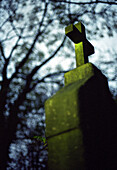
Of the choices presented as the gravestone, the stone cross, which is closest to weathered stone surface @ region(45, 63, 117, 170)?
the gravestone

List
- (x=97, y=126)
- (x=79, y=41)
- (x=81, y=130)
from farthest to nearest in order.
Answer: (x=79, y=41) < (x=97, y=126) < (x=81, y=130)

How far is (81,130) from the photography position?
46.8 inches

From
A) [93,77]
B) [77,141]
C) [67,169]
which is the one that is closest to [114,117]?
[93,77]

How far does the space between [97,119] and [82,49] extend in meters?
1.22

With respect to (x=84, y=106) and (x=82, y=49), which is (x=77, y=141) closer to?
(x=84, y=106)

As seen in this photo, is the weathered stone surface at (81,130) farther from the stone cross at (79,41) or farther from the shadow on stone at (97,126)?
the stone cross at (79,41)

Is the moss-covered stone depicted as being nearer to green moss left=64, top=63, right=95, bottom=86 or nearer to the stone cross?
green moss left=64, top=63, right=95, bottom=86

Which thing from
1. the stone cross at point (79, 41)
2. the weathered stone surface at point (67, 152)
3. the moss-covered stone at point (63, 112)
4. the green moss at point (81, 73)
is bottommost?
the weathered stone surface at point (67, 152)

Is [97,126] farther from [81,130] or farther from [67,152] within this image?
[67,152]

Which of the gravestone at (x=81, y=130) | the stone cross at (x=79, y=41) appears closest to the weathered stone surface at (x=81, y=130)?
the gravestone at (x=81, y=130)

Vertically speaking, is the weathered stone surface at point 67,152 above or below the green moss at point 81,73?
below

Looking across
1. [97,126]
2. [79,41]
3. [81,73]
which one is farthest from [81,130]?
[79,41]

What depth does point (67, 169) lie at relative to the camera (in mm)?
1161

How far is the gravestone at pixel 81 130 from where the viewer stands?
1170mm
